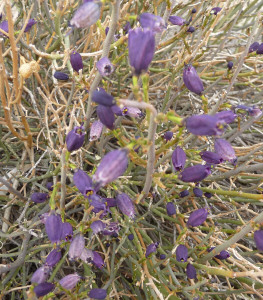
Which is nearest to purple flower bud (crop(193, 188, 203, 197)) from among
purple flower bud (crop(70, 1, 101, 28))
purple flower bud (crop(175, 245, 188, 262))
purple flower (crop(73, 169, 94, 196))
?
purple flower bud (crop(175, 245, 188, 262))

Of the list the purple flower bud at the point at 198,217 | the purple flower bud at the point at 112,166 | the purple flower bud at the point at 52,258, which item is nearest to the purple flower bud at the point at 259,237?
the purple flower bud at the point at 198,217

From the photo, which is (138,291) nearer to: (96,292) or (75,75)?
(96,292)

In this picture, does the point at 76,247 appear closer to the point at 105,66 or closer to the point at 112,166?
the point at 112,166

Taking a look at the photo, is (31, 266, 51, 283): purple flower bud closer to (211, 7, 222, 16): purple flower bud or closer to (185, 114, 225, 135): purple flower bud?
(185, 114, 225, 135): purple flower bud

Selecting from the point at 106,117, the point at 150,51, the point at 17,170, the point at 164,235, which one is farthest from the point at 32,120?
the point at 150,51

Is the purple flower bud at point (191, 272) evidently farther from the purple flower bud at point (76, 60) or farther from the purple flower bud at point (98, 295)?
the purple flower bud at point (76, 60)
